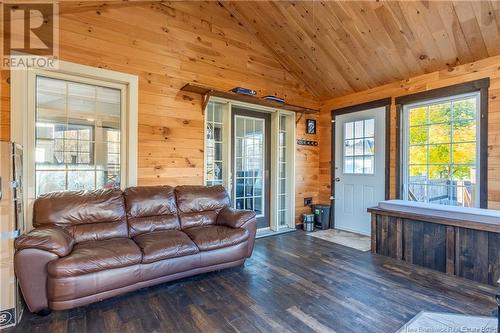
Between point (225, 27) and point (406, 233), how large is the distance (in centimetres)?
376

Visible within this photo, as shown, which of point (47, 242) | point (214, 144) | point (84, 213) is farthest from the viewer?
point (214, 144)

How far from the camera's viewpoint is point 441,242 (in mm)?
2969

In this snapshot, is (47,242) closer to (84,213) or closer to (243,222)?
(84,213)

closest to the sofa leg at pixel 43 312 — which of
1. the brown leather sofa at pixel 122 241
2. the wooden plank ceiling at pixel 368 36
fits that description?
the brown leather sofa at pixel 122 241

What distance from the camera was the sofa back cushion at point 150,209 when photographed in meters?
2.91

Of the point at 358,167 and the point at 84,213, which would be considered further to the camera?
the point at 358,167

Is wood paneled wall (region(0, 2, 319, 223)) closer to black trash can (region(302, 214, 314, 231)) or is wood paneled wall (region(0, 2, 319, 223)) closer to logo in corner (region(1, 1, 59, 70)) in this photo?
logo in corner (region(1, 1, 59, 70))

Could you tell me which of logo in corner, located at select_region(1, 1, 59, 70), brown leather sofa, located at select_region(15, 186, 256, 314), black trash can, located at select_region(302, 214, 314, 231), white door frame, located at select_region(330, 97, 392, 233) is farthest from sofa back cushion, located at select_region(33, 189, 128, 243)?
white door frame, located at select_region(330, 97, 392, 233)

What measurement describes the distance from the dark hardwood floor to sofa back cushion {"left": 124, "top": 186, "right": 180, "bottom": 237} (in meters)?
0.63

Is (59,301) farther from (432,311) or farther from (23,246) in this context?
(432,311)

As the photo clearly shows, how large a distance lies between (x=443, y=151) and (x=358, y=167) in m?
1.24

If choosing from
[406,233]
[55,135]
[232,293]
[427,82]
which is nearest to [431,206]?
[406,233]

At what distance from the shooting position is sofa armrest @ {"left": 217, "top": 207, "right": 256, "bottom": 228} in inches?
120

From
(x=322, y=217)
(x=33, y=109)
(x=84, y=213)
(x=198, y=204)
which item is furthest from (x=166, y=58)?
(x=322, y=217)
